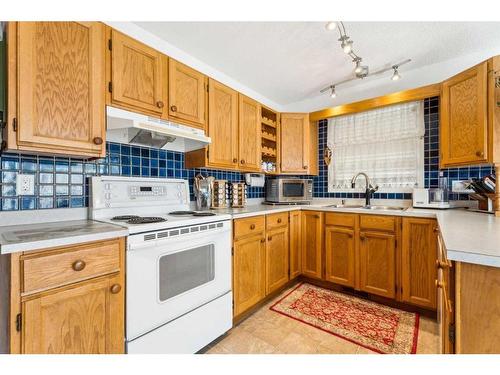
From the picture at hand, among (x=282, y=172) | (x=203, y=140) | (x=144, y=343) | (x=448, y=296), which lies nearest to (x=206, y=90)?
(x=203, y=140)

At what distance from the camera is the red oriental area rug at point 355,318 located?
1639 millimetres

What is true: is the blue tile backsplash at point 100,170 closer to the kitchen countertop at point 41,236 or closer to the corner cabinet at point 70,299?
the kitchen countertop at point 41,236

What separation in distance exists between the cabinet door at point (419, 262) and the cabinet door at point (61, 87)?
249 cm

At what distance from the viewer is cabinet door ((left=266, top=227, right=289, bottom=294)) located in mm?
2188

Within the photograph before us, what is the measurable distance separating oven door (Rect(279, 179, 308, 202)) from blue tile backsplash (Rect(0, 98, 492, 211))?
2.11ft

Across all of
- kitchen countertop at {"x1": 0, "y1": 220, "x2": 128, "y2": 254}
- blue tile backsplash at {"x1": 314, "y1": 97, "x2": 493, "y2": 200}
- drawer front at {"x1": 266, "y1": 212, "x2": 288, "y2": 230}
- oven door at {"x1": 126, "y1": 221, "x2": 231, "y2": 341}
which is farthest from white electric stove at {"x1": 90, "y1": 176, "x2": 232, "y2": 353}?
blue tile backsplash at {"x1": 314, "y1": 97, "x2": 493, "y2": 200}

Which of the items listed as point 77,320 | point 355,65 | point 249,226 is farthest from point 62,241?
point 355,65

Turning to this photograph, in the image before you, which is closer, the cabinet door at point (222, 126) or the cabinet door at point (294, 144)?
the cabinet door at point (222, 126)

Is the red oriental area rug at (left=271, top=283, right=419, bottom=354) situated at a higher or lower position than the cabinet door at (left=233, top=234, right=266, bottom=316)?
lower

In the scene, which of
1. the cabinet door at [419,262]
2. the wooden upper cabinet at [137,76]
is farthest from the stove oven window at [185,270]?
the cabinet door at [419,262]

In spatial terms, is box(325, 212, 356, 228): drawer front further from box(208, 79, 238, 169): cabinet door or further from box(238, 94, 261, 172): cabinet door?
box(208, 79, 238, 169): cabinet door

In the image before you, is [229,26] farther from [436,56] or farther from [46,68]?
[436,56]

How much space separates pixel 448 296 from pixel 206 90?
2078mm

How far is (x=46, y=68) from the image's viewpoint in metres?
1.18
